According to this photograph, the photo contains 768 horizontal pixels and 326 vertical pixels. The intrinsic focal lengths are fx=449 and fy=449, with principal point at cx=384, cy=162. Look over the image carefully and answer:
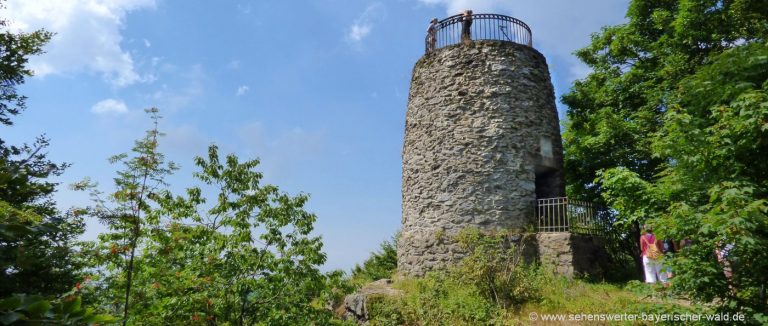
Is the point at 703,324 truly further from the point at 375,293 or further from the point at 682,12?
the point at 682,12

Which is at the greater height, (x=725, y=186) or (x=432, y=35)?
(x=432, y=35)

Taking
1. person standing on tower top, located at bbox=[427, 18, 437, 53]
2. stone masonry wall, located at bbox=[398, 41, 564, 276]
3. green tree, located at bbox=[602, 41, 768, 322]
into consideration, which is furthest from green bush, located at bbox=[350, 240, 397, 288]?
green tree, located at bbox=[602, 41, 768, 322]

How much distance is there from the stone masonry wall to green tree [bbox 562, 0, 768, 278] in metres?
1.34

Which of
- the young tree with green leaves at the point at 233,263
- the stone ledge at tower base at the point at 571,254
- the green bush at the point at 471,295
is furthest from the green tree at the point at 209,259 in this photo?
the stone ledge at tower base at the point at 571,254

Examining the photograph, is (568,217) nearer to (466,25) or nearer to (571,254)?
(571,254)

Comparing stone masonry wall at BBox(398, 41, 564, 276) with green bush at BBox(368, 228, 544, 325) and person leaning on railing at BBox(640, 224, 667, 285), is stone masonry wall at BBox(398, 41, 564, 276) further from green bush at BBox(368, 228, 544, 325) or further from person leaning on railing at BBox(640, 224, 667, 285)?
person leaning on railing at BBox(640, 224, 667, 285)

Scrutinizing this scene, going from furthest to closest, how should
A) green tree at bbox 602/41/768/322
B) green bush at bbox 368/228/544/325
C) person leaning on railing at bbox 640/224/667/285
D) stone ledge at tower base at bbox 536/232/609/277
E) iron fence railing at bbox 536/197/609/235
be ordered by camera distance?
iron fence railing at bbox 536/197/609/235 < stone ledge at tower base at bbox 536/232/609/277 < person leaning on railing at bbox 640/224/667/285 < green bush at bbox 368/228/544/325 < green tree at bbox 602/41/768/322

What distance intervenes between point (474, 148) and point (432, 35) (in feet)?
12.3

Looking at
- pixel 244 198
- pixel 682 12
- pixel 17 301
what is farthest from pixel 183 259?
pixel 682 12

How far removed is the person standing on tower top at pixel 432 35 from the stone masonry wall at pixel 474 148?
0.42 metres

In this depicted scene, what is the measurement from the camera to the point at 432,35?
12469mm

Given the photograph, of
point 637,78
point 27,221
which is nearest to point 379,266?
point 637,78

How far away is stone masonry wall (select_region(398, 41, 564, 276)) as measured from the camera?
10422mm

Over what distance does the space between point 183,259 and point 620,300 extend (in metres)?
6.75
